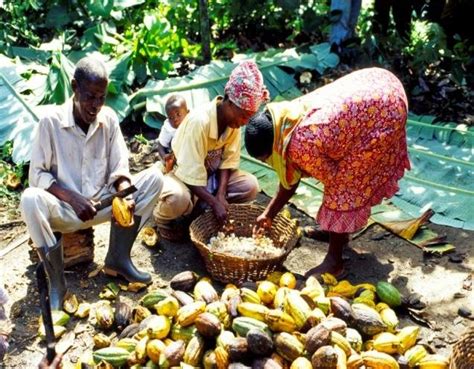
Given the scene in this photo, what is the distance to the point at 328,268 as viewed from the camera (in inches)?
167

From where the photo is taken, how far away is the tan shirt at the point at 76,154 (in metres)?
3.92

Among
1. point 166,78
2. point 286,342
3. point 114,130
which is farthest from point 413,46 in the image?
point 286,342

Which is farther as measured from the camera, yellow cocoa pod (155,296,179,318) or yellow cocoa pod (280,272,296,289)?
yellow cocoa pod (280,272,296,289)

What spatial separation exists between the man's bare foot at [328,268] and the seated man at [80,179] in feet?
3.78

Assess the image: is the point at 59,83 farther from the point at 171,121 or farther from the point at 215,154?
the point at 215,154

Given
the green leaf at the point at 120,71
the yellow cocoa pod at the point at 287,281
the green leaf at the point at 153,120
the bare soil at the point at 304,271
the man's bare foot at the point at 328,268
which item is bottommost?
the bare soil at the point at 304,271

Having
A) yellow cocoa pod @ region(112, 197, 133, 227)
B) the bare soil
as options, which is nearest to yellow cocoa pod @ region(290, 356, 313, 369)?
the bare soil

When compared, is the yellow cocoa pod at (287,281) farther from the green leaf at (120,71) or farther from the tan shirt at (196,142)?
the green leaf at (120,71)

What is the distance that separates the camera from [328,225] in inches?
162

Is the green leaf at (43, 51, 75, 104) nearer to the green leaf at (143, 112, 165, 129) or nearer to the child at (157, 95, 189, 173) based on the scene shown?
the green leaf at (143, 112, 165, 129)

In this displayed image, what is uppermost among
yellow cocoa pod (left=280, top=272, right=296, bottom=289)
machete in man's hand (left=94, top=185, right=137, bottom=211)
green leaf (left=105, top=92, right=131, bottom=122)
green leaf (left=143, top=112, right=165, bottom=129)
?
machete in man's hand (left=94, top=185, right=137, bottom=211)

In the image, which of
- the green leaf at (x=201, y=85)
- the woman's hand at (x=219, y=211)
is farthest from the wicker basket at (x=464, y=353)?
the green leaf at (x=201, y=85)

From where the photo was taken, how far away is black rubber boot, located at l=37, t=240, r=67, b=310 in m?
3.81

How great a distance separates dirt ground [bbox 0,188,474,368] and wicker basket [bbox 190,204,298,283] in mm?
242
